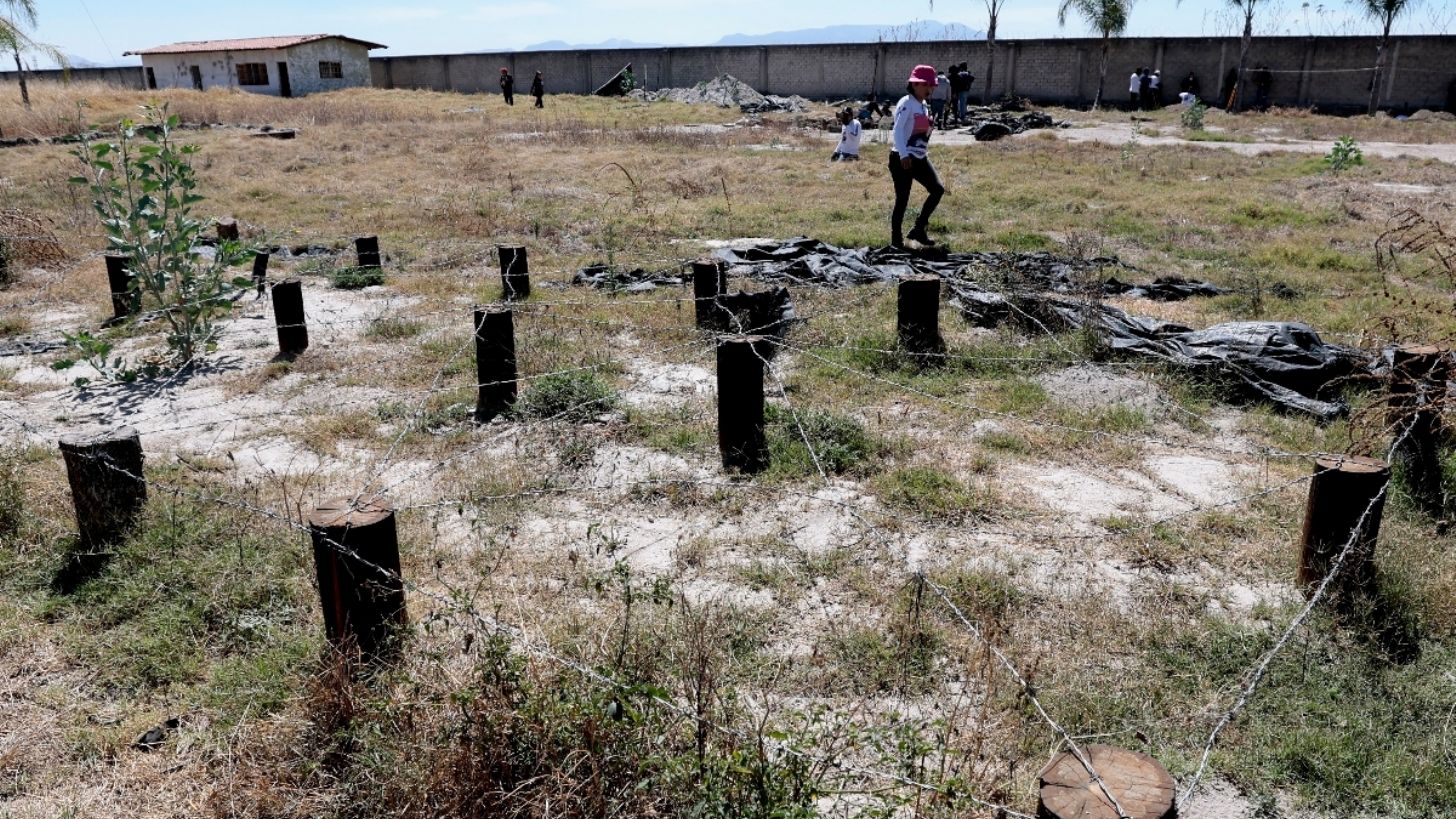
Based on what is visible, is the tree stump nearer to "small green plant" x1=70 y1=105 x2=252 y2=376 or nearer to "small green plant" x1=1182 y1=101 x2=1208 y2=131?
"small green plant" x1=70 y1=105 x2=252 y2=376

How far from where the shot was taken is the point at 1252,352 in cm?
602

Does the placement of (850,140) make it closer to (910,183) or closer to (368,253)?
(910,183)

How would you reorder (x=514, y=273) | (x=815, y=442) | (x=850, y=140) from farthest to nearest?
(x=850, y=140) < (x=514, y=273) < (x=815, y=442)

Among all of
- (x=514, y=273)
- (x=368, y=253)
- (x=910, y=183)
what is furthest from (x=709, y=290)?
(x=368, y=253)

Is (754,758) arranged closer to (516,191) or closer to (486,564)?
(486,564)

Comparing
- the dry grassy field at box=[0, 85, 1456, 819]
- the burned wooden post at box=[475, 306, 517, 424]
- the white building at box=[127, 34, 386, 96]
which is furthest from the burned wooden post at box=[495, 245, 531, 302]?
the white building at box=[127, 34, 386, 96]

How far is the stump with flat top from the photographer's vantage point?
186 cm

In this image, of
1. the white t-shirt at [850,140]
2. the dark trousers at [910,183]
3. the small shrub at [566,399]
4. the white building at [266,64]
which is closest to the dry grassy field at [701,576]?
the small shrub at [566,399]

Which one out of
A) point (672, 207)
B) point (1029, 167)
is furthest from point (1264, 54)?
point (672, 207)

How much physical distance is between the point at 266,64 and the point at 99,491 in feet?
156

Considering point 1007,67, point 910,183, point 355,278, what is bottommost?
point 355,278

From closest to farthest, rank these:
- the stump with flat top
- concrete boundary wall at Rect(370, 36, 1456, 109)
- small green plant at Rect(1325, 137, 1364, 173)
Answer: the stump with flat top → small green plant at Rect(1325, 137, 1364, 173) → concrete boundary wall at Rect(370, 36, 1456, 109)

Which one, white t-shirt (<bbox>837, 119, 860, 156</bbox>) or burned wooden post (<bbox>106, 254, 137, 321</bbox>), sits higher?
white t-shirt (<bbox>837, 119, 860, 156</bbox>)

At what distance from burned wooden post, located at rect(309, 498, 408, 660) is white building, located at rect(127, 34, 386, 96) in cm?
4744
